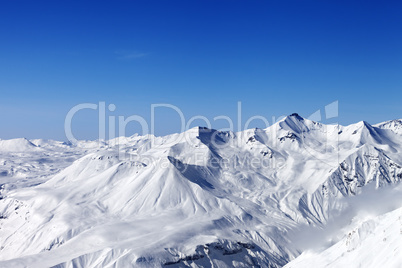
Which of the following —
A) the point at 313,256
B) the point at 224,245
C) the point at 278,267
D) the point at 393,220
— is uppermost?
the point at 393,220

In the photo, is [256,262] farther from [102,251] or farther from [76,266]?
[76,266]

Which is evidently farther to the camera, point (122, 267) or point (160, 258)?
point (160, 258)

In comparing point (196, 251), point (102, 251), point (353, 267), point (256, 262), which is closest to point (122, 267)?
point (102, 251)

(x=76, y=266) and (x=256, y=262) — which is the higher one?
(x=76, y=266)

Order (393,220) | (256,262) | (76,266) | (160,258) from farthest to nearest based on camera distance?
1. (256,262)
2. (160,258)
3. (76,266)
4. (393,220)

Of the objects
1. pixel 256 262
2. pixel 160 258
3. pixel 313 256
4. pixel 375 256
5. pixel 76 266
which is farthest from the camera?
pixel 256 262

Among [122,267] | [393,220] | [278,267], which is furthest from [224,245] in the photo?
[393,220]

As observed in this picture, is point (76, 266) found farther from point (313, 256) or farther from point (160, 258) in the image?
point (313, 256)

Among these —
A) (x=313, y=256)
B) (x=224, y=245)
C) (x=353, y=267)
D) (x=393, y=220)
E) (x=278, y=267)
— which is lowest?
(x=278, y=267)

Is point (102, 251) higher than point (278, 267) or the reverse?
higher
